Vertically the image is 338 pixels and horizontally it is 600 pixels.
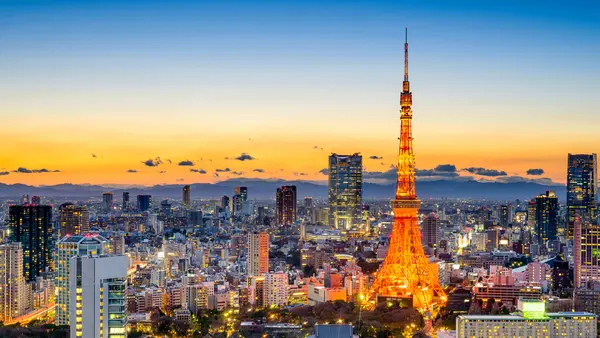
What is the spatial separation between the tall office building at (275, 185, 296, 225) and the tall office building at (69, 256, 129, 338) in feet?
170

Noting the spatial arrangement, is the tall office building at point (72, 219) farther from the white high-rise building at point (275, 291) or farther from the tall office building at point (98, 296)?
the tall office building at point (98, 296)

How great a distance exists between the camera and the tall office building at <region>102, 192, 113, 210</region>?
64256mm

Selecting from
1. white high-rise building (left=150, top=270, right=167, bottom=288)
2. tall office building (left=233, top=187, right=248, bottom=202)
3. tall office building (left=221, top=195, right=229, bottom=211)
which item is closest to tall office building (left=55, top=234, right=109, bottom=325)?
white high-rise building (left=150, top=270, right=167, bottom=288)

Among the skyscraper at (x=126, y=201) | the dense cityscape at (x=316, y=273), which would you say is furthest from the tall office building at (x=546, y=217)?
the skyscraper at (x=126, y=201)

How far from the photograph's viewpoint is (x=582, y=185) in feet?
186

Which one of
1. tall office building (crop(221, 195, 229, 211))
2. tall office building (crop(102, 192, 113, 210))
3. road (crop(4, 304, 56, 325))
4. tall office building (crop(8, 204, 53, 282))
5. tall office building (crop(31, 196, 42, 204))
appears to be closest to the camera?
road (crop(4, 304, 56, 325))

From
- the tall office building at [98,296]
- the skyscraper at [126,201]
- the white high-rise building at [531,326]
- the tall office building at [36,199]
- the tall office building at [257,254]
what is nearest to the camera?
the tall office building at [98,296]

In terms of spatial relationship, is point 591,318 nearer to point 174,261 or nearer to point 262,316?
point 262,316

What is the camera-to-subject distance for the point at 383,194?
80562 millimetres

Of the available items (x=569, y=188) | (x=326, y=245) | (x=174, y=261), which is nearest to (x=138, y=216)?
(x=326, y=245)

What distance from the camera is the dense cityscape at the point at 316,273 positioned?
18.9 metres

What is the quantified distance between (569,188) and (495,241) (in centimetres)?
990

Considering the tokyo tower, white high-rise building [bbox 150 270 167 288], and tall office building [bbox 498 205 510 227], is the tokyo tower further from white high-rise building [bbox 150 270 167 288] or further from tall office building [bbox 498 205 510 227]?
tall office building [bbox 498 205 510 227]

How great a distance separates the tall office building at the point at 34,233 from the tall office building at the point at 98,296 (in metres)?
20.7
